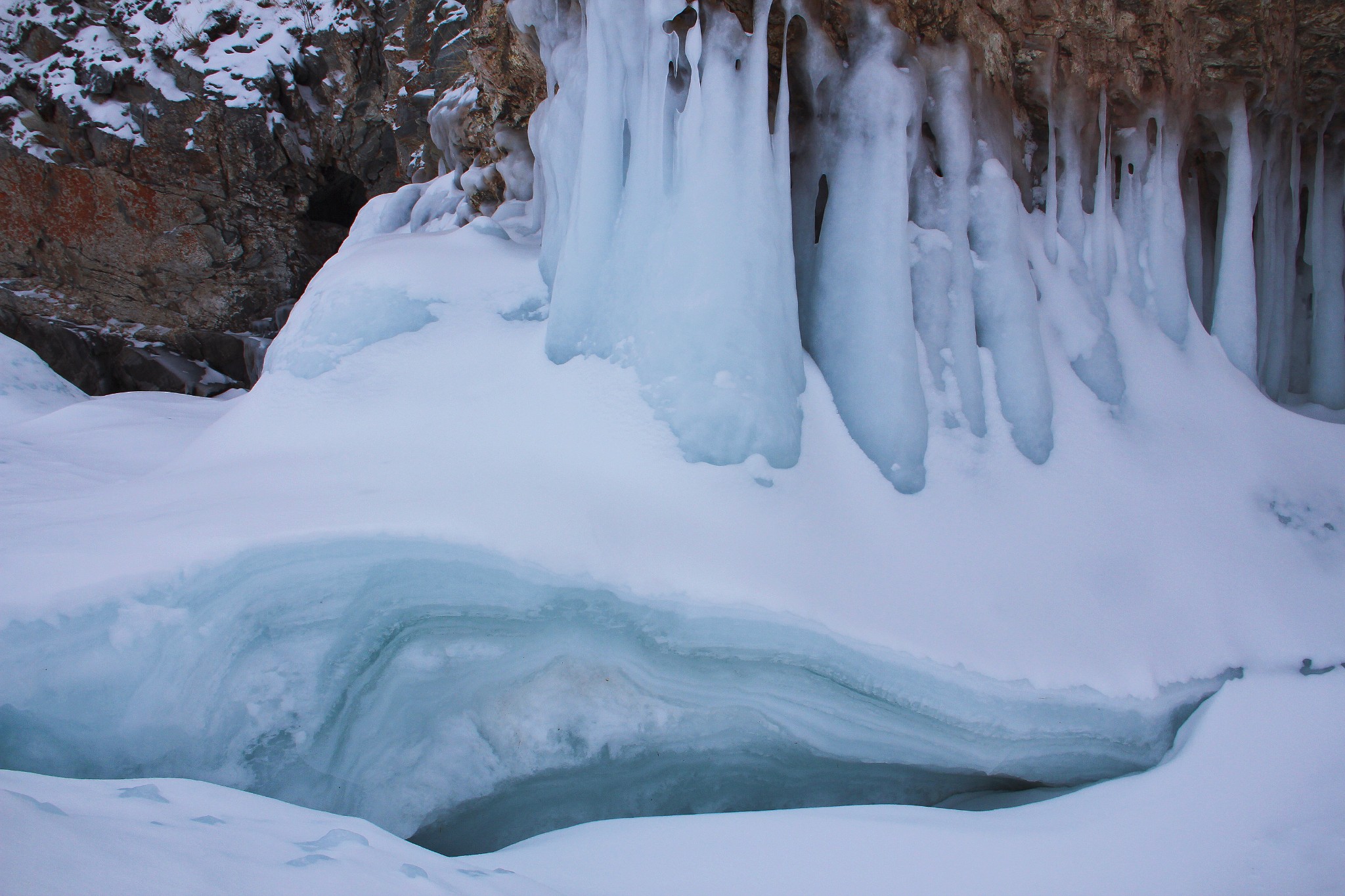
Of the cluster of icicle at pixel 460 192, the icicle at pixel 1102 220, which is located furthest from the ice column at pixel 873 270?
the cluster of icicle at pixel 460 192

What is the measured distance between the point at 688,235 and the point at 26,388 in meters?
5.00

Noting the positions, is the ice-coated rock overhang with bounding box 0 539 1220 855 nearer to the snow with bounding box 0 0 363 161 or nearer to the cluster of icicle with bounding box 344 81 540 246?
the cluster of icicle with bounding box 344 81 540 246

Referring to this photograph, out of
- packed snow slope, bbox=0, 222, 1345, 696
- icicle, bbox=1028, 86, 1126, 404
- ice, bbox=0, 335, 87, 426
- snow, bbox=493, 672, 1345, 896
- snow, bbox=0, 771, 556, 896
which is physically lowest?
snow, bbox=493, 672, 1345, 896

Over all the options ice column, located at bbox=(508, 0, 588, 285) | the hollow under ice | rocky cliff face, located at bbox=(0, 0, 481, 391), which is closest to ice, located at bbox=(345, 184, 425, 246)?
the hollow under ice

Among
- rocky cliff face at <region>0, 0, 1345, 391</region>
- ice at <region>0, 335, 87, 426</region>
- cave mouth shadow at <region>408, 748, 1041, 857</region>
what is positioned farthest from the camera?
rocky cliff face at <region>0, 0, 1345, 391</region>

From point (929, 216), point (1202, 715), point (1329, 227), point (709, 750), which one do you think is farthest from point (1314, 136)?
point (709, 750)

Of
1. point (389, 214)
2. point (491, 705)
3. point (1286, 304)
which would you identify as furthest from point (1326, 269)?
point (389, 214)

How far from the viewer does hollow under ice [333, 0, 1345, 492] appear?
2576 mm

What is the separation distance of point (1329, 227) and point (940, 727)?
445 cm

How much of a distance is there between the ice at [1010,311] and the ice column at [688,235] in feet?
3.19

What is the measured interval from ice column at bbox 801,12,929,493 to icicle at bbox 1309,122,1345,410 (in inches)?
123

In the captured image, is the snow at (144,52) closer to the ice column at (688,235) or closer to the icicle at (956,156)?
the ice column at (688,235)

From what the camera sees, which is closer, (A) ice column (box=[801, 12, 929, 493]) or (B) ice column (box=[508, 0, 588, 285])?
(A) ice column (box=[801, 12, 929, 493])

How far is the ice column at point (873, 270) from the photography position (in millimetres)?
2750
